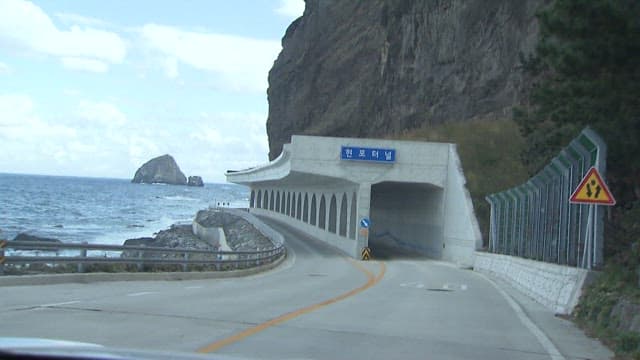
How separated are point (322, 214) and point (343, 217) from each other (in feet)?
35.0

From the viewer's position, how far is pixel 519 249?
29766 mm

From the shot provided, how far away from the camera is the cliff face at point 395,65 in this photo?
8144 centimetres

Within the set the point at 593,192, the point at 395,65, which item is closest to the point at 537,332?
the point at 593,192

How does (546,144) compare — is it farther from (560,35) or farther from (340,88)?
(340,88)

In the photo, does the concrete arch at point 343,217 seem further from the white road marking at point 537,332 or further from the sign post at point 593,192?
the sign post at point 593,192

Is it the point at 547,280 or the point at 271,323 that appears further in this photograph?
the point at 547,280

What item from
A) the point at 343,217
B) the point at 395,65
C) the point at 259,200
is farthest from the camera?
the point at 259,200

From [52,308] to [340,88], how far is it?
11349 cm

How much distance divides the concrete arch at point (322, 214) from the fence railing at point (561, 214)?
3824cm

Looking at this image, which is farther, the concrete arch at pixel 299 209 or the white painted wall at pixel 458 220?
the concrete arch at pixel 299 209

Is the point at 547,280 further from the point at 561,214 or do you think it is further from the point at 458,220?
the point at 458,220

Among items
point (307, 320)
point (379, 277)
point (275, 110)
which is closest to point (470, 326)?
point (307, 320)

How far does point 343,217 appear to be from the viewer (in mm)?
60500

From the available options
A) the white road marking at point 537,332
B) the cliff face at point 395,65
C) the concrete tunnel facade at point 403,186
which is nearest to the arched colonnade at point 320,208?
the concrete tunnel facade at point 403,186
